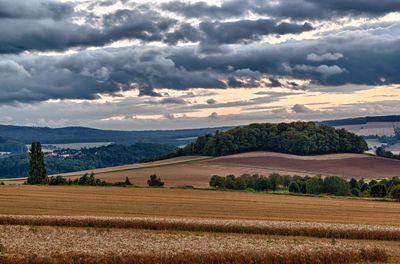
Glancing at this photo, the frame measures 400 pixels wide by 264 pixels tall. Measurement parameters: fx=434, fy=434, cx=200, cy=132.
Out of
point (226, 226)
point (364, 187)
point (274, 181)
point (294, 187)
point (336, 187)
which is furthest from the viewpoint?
point (274, 181)

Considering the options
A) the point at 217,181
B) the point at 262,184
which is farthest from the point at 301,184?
the point at 217,181

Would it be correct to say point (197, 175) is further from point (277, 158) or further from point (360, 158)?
point (360, 158)

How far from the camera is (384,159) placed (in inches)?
5792

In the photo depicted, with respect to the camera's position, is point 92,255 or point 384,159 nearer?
point 92,255

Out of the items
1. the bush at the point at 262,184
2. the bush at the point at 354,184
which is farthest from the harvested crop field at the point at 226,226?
the bush at the point at 354,184

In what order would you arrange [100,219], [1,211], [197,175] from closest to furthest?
1. [100,219]
2. [1,211]
3. [197,175]

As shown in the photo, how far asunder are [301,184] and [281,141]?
191 feet

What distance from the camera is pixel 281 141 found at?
16825 cm

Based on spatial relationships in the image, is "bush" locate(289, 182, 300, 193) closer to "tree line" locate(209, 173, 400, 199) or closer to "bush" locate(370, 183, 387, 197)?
"tree line" locate(209, 173, 400, 199)

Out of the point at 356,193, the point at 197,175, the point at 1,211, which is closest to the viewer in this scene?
the point at 1,211

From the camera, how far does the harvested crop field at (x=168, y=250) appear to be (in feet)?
69.6

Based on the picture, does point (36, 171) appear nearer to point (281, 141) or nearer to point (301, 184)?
point (301, 184)

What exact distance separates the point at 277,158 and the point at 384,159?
35.7 m

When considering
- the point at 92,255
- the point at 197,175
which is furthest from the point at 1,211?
the point at 197,175
